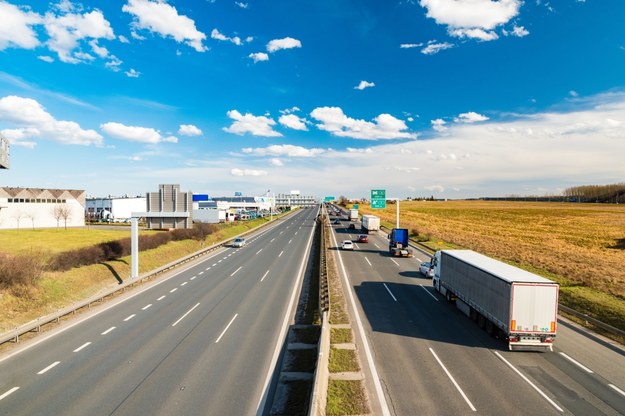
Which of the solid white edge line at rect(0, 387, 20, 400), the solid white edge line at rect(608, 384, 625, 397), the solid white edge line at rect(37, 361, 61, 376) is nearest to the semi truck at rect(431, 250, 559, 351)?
the solid white edge line at rect(608, 384, 625, 397)

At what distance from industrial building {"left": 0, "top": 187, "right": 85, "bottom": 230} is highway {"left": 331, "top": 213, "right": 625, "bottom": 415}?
258 feet

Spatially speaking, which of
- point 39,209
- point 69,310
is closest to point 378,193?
point 69,310

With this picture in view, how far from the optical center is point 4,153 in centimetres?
2303

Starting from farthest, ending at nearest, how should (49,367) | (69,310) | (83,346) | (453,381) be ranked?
(69,310), (83,346), (49,367), (453,381)

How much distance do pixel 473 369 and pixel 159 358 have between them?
44.7 feet

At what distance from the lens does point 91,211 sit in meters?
119

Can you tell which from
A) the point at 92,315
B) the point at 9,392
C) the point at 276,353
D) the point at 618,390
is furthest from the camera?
the point at 92,315

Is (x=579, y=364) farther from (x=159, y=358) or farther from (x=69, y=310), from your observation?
(x=69, y=310)

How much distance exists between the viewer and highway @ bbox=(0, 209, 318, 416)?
12.5 metres

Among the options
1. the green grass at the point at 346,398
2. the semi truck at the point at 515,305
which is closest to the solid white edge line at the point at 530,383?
the semi truck at the point at 515,305

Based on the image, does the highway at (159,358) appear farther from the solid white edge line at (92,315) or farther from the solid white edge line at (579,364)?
the solid white edge line at (579,364)

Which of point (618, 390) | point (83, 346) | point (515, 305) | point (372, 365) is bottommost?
point (83, 346)

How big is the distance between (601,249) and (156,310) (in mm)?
60554

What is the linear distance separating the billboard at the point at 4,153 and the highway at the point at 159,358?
10.9 metres
